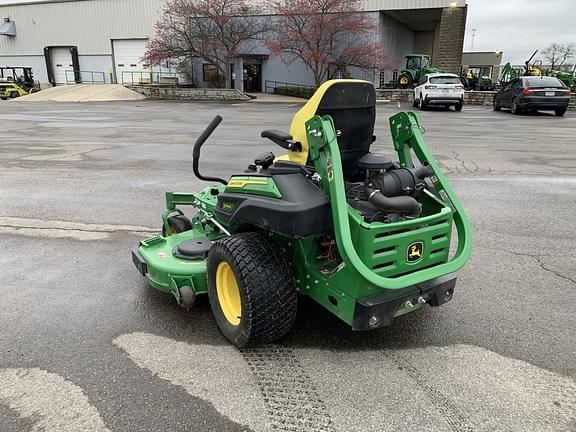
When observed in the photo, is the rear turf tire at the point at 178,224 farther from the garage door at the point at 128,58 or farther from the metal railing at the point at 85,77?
the metal railing at the point at 85,77

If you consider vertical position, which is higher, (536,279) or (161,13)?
(161,13)

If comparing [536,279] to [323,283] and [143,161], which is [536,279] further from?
[143,161]

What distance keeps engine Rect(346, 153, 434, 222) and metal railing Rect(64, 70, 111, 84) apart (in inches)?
1835

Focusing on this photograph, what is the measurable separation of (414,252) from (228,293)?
49.5 inches

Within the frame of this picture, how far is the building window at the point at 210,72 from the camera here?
39841 millimetres

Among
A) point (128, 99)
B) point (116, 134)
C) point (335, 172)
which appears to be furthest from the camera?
point (128, 99)

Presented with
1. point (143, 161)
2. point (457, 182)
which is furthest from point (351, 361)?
point (143, 161)

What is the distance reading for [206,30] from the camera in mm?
34750

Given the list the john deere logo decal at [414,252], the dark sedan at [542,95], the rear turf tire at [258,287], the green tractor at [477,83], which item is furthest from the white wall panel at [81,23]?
the john deere logo decal at [414,252]

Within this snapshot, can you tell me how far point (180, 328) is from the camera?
3.27 meters

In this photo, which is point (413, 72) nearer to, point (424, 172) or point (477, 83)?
point (477, 83)

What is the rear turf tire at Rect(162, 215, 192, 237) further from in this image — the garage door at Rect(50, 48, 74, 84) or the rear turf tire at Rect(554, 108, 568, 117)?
the garage door at Rect(50, 48, 74, 84)

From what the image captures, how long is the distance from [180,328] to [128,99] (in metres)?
33.2

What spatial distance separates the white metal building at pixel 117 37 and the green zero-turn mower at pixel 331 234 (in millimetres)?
36741
